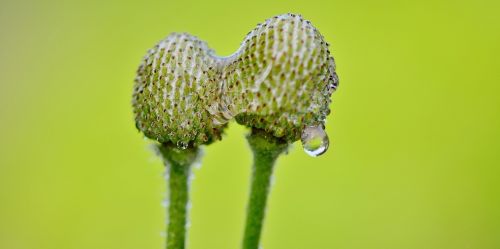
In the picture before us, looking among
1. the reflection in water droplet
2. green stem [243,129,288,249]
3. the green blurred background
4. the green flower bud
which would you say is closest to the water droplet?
the green flower bud

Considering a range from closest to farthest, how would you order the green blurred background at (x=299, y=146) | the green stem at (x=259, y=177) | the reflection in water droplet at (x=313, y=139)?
the reflection in water droplet at (x=313, y=139) → the green stem at (x=259, y=177) → the green blurred background at (x=299, y=146)

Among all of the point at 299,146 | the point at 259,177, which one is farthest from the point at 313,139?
the point at 299,146

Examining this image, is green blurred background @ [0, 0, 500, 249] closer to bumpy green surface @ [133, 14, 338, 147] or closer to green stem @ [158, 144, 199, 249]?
green stem @ [158, 144, 199, 249]

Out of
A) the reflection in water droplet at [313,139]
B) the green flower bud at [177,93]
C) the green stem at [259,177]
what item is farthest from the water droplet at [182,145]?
the reflection in water droplet at [313,139]

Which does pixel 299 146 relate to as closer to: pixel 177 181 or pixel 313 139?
pixel 177 181

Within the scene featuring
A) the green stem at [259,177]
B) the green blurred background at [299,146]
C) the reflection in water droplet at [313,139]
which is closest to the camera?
the reflection in water droplet at [313,139]

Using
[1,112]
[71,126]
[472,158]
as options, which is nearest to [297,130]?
[472,158]

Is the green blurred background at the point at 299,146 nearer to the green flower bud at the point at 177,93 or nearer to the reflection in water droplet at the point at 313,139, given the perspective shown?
the reflection in water droplet at the point at 313,139
